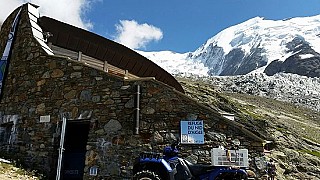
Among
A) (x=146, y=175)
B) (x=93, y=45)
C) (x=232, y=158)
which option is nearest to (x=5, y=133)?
(x=93, y=45)

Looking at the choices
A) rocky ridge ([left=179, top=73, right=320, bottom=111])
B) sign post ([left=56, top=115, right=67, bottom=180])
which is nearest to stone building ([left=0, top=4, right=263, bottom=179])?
sign post ([left=56, top=115, right=67, bottom=180])

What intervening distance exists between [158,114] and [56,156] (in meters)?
3.63

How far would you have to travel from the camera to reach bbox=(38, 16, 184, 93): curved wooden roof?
15.7m

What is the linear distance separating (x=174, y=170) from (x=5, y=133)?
746 centimetres

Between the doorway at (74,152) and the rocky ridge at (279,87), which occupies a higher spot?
the rocky ridge at (279,87)

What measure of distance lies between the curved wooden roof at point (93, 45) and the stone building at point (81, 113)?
9 centimetres

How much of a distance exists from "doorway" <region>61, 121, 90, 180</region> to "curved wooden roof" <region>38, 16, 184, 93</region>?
3681 mm

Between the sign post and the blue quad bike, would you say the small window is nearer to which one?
the sign post

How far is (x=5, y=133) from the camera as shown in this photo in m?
13.6

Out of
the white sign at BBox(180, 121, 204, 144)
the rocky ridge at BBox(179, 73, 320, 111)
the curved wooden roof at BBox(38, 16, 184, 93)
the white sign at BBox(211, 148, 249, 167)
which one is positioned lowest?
the white sign at BBox(211, 148, 249, 167)

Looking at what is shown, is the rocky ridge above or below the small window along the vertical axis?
above

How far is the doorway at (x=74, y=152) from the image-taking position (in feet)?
42.2

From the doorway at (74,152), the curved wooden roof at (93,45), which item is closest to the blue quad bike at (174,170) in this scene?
the doorway at (74,152)

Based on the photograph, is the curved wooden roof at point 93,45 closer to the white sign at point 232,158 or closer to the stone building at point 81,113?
the stone building at point 81,113
